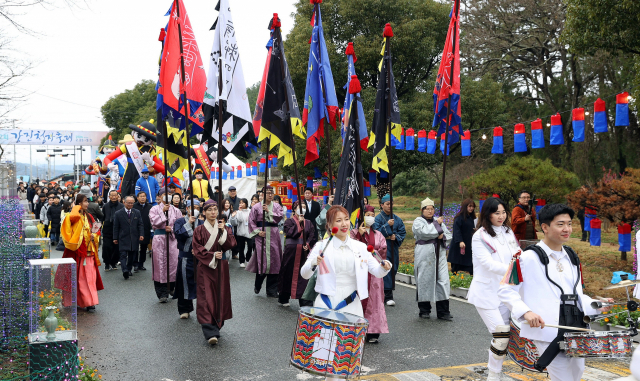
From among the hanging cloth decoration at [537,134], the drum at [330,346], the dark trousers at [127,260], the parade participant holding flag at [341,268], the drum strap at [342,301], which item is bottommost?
the dark trousers at [127,260]

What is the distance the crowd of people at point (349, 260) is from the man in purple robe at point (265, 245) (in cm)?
2

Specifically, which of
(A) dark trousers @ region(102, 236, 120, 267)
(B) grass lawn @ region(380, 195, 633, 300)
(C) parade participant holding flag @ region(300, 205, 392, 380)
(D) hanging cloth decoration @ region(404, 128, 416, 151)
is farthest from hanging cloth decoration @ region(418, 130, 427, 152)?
(C) parade participant holding flag @ region(300, 205, 392, 380)

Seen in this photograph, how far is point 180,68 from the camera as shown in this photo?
29.7ft

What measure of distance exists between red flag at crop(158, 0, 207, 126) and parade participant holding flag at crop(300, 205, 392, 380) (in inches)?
189

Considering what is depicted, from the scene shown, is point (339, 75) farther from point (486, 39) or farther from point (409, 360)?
point (409, 360)

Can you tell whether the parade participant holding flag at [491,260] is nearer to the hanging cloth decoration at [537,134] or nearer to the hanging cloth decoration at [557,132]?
the hanging cloth decoration at [557,132]

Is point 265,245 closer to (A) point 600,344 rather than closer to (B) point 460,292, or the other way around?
(B) point 460,292

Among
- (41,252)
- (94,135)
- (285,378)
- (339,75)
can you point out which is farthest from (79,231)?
(94,135)

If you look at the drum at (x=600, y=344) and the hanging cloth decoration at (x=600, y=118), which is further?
the hanging cloth decoration at (x=600, y=118)

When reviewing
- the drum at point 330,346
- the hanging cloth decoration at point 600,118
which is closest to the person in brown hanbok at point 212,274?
the drum at point 330,346

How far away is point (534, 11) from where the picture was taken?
1005 inches

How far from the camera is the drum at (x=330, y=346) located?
13.5 feet

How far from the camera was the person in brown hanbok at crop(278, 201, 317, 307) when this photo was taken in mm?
9414

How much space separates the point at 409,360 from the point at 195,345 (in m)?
2.61
